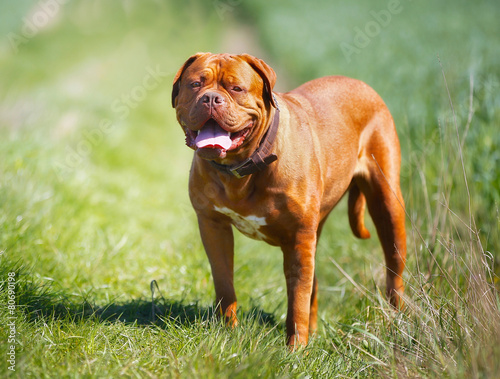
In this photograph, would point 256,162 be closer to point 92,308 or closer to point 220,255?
point 220,255

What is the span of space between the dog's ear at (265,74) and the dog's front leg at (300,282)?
76 cm

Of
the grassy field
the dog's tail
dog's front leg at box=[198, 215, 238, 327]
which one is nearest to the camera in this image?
the grassy field

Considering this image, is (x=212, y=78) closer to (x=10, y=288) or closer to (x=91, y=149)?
(x=10, y=288)

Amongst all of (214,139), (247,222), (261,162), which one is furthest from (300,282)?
(214,139)

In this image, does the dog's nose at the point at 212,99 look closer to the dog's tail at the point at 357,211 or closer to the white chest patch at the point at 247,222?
the white chest patch at the point at 247,222

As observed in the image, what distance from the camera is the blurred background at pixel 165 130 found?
13.9 ft

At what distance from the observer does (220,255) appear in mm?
3256

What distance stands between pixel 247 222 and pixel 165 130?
7.46m

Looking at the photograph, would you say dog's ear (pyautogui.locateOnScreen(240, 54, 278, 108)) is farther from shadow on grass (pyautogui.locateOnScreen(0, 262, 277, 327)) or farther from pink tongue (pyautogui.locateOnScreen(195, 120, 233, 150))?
shadow on grass (pyautogui.locateOnScreen(0, 262, 277, 327))

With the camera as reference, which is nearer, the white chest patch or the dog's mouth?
the dog's mouth

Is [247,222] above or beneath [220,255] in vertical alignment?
above

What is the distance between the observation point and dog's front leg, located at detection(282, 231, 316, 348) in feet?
10.0

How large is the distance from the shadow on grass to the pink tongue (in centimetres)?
90

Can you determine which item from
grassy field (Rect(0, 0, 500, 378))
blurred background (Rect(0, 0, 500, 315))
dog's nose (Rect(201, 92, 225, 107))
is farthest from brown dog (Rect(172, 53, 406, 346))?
blurred background (Rect(0, 0, 500, 315))
